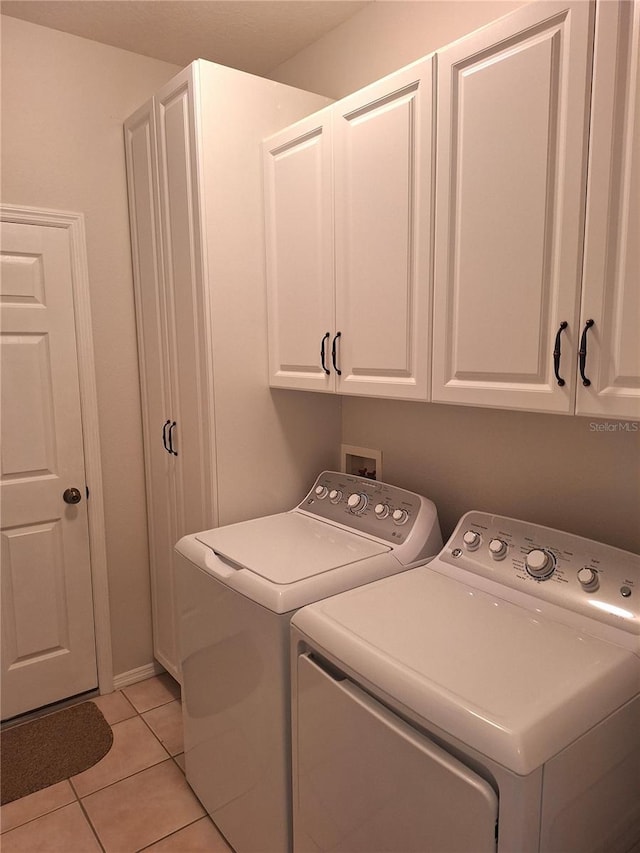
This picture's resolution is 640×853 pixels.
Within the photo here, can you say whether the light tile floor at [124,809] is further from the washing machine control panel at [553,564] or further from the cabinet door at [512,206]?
the cabinet door at [512,206]

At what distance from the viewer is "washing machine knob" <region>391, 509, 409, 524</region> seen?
1.80 metres

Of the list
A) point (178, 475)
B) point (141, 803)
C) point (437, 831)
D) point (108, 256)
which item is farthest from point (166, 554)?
point (437, 831)

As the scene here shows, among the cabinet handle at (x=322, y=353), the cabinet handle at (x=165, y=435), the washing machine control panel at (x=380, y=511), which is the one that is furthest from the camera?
the cabinet handle at (x=165, y=435)

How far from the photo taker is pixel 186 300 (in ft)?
6.69

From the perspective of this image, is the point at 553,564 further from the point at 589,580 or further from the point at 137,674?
the point at 137,674

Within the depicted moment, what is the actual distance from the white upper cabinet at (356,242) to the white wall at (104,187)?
77cm

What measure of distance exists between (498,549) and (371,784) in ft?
2.11

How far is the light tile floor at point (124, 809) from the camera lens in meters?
1.81

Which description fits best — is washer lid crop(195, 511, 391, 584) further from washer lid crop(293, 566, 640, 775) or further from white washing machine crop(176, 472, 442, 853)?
washer lid crop(293, 566, 640, 775)

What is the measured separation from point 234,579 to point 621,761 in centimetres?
98

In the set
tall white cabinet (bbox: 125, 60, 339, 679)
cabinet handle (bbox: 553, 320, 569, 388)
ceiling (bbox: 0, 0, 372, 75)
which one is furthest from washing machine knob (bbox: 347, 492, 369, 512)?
ceiling (bbox: 0, 0, 372, 75)

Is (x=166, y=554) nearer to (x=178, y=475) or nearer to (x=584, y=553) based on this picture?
(x=178, y=475)

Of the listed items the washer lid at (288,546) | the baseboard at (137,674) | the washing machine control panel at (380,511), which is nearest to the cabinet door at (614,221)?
the washing machine control panel at (380,511)

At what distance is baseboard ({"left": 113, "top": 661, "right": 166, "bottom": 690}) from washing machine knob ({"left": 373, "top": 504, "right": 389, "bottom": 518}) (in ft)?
4.87
